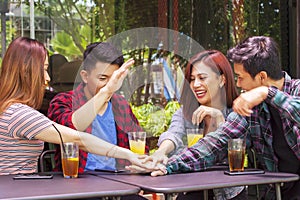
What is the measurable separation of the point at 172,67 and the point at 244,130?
6.53 feet

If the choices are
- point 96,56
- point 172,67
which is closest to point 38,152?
point 96,56

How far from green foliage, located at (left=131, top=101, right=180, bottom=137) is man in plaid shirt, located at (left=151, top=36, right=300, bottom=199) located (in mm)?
491

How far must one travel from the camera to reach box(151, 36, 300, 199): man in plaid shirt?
249 cm

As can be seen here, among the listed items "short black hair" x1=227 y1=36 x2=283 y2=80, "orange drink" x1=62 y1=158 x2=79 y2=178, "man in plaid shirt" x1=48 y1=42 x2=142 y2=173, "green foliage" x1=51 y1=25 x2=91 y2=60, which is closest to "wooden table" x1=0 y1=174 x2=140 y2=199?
"orange drink" x1=62 y1=158 x2=79 y2=178

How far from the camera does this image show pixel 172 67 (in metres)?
4.56

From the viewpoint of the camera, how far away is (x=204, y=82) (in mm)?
2871

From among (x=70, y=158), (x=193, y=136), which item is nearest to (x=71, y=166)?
(x=70, y=158)

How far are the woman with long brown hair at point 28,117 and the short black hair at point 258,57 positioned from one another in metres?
0.48

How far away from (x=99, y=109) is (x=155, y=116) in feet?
3.32

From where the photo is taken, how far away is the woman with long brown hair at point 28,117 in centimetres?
241

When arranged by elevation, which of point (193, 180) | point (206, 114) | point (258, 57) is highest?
point (258, 57)

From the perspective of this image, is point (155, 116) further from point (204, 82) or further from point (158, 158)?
point (158, 158)

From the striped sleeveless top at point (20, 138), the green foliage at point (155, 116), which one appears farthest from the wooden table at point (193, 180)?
the green foliage at point (155, 116)

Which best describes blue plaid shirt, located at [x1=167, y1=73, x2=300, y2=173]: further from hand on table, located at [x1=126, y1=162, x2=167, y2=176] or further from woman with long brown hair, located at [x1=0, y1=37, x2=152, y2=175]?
→ woman with long brown hair, located at [x1=0, y1=37, x2=152, y2=175]
